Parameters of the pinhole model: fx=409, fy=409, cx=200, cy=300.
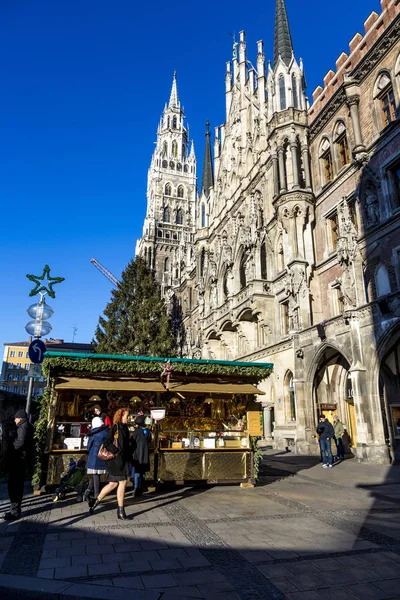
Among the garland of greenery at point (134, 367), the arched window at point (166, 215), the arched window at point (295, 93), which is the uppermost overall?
the arched window at point (166, 215)

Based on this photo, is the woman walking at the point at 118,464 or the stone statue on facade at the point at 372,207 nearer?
the woman walking at the point at 118,464

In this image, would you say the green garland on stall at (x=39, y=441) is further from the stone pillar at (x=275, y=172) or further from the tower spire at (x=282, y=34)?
the tower spire at (x=282, y=34)

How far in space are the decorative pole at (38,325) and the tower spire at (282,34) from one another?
87.4 feet


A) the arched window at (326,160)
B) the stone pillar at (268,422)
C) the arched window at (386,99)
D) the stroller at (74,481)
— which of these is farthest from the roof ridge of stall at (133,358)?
the arched window at (326,160)

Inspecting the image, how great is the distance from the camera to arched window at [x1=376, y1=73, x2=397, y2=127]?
19.5 m

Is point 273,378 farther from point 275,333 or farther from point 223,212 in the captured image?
point 223,212

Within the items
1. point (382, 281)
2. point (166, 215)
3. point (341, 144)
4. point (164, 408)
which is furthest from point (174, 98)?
point (164, 408)

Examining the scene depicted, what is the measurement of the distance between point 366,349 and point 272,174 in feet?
50.3

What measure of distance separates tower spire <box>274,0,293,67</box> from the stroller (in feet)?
98.9

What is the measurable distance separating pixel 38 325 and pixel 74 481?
12.5 feet

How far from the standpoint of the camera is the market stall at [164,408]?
35.0 ft

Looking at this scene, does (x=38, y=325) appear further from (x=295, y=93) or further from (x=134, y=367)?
(x=295, y=93)

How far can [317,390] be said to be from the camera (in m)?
21.7

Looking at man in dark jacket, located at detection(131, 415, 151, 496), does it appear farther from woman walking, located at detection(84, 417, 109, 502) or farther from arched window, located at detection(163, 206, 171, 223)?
arched window, located at detection(163, 206, 171, 223)
